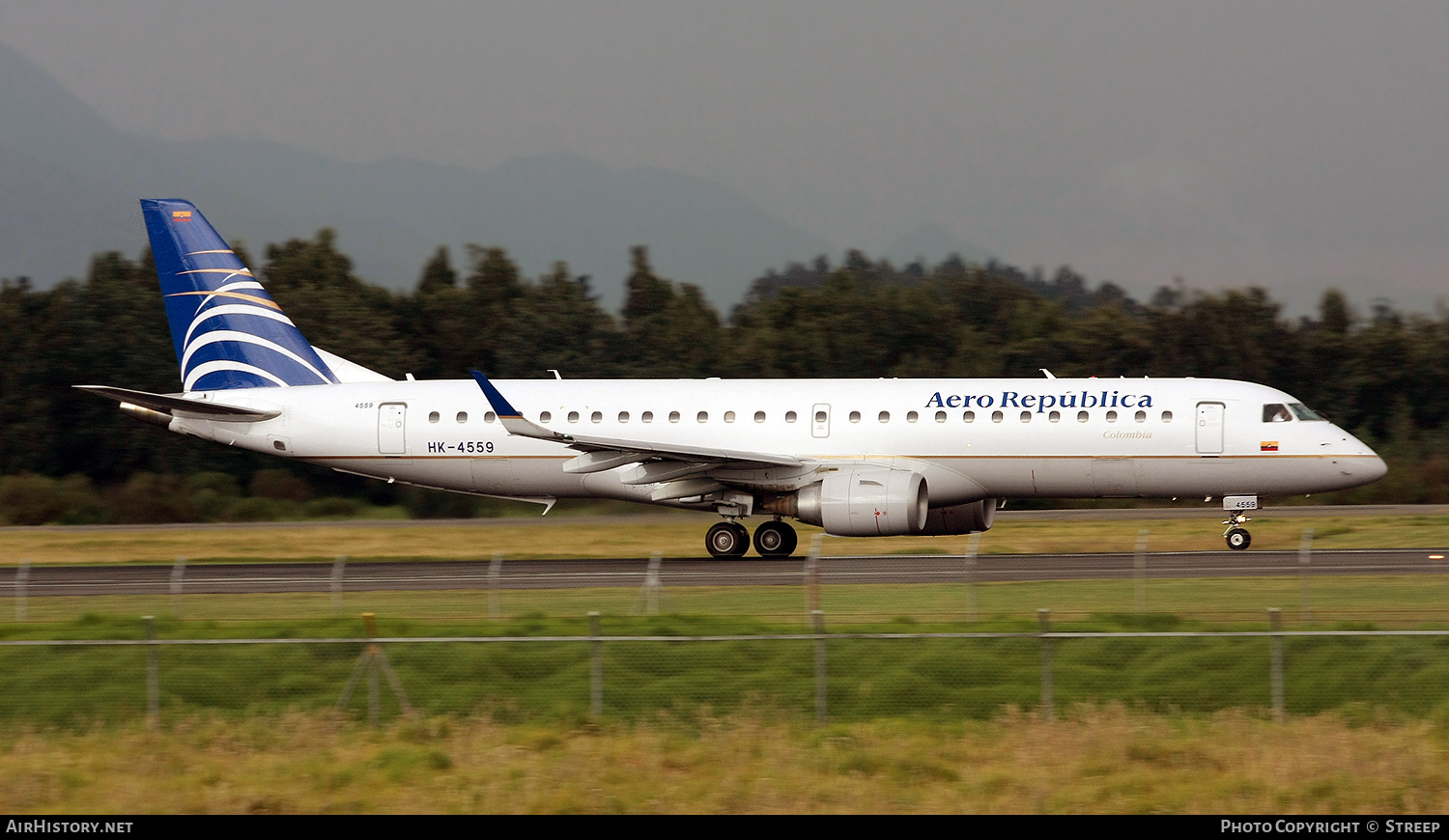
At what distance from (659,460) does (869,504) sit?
14.3 feet

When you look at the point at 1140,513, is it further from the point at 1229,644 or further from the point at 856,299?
the point at 856,299

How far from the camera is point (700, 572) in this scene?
2788cm

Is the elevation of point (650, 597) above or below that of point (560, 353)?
below

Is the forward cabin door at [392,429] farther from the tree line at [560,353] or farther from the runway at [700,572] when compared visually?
the tree line at [560,353]

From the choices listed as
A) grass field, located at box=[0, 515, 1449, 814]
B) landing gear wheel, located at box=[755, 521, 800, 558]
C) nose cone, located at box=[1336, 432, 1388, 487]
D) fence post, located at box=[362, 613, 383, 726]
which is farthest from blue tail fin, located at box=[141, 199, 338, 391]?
nose cone, located at box=[1336, 432, 1388, 487]

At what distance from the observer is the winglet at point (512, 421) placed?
93.9 feet

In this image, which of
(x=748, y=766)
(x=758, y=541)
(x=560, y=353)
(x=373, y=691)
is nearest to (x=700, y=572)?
(x=758, y=541)

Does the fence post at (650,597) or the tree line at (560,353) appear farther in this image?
the tree line at (560,353)

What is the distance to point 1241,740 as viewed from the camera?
14039mm

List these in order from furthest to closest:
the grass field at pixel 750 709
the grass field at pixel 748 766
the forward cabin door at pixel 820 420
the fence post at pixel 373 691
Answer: the forward cabin door at pixel 820 420 < the fence post at pixel 373 691 < the grass field at pixel 750 709 < the grass field at pixel 748 766

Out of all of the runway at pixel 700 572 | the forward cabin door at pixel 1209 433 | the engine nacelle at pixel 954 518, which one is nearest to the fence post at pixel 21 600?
the runway at pixel 700 572

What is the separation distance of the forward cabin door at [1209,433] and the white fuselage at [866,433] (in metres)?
0.03

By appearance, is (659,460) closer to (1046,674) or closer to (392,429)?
(392,429)

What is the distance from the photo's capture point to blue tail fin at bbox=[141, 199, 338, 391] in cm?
3469
